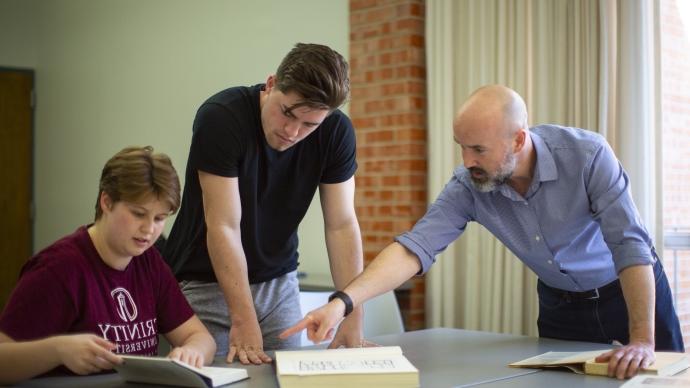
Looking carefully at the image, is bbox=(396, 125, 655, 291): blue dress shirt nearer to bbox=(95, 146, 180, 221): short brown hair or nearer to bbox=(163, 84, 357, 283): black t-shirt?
bbox=(163, 84, 357, 283): black t-shirt

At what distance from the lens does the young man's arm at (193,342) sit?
1822mm

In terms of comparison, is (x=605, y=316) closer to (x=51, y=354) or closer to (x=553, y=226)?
(x=553, y=226)

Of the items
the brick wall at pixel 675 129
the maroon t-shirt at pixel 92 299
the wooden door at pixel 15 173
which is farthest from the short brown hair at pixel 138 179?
the wooden door at pixel 15 173

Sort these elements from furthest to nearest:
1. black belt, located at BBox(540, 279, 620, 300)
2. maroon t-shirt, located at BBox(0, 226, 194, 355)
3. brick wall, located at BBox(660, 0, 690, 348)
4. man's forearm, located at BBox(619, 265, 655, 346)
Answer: brick wall, located at BBox(660, 0, 690, 348), black belt, located at BBox(540, 279, 620, 300), man's forearm, located at BBox(619, 265, 655, 346), maroon t-shirt, located at BBox(0, 226, 194, 355)

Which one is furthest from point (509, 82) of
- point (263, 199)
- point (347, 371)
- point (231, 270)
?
point (347, 371)

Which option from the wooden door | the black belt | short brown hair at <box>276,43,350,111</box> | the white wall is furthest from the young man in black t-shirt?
the wooden door

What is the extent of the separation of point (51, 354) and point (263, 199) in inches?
28.5

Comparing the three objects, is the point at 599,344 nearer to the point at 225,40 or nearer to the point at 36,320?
the point at 36,320

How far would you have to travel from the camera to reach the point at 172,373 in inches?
64.1

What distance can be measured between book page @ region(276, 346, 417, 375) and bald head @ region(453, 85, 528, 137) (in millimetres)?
654

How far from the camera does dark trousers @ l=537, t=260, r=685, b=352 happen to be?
2.33 m

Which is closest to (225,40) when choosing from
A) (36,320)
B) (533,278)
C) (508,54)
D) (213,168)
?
(508,54)

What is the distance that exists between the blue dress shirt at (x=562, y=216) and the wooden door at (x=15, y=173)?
16.6 ft

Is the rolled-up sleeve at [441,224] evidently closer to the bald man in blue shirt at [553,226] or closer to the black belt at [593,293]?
the bald man in blue shirt at [553,226]
